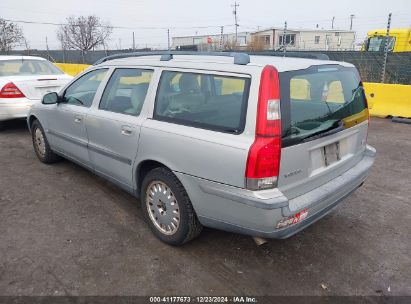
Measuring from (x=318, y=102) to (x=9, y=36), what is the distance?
113 feet

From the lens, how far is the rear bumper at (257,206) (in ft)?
7.95

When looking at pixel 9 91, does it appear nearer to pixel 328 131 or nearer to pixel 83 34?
pixel 328 131

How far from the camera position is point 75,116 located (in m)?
4.16

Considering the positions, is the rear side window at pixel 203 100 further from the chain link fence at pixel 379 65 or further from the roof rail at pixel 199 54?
the chain link fence at pixel 379 65

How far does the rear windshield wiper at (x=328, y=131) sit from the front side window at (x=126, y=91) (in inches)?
60.9

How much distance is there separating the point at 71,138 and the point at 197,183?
2.34 metres

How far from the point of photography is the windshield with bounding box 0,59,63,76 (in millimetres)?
7273

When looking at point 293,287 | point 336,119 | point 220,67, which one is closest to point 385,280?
point 293,287

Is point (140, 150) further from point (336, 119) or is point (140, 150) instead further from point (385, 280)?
point (385, 280)

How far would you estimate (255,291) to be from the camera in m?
2.64

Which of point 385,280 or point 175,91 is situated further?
point 175,91

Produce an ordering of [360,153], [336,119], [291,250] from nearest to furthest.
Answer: [336,119] < [291,250] < [360,153]

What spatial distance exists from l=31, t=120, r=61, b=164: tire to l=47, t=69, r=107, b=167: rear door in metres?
0.44

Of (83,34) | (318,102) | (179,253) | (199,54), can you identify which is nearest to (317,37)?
(83,34)
